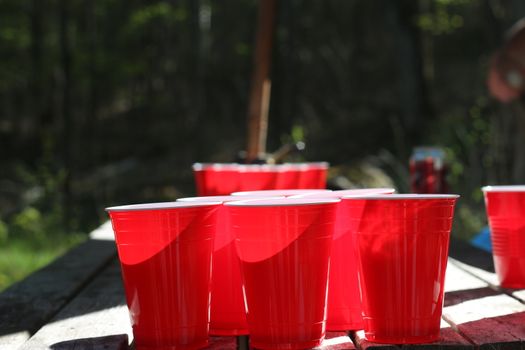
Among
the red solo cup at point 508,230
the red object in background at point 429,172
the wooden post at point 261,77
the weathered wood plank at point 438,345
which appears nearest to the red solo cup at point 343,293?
the weathered wood plank at point 438,345

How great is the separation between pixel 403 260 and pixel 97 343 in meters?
0.58

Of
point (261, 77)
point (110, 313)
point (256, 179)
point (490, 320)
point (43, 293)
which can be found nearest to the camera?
point (490, 320)

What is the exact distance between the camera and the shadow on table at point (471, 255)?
2531 mm

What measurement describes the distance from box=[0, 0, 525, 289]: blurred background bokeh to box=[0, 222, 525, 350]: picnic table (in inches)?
152

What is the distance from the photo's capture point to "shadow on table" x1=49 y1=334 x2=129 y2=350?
1.41 metres

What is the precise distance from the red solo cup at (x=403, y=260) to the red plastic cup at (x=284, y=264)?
0.08 meters

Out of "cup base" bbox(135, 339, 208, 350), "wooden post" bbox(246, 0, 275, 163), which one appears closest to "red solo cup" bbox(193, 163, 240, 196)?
"cup base" bbox(135, 339, 208, 350)

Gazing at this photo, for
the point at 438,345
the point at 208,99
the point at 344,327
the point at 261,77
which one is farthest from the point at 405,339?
the point at 208,99

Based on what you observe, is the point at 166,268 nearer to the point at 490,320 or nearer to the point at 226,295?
the point at 226,295

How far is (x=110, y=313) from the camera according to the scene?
5.84 ft

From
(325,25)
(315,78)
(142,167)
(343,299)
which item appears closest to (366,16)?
(325,25)

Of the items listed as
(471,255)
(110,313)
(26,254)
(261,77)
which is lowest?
(26,254)

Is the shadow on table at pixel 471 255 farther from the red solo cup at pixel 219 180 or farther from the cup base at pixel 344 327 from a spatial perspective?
the cup base at pixel 344 327

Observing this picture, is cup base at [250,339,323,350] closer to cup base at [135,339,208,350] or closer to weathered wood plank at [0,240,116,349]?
cup base at [135,339,208,350]
